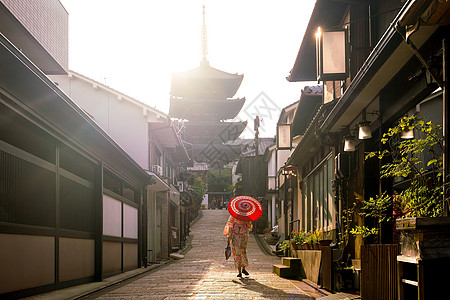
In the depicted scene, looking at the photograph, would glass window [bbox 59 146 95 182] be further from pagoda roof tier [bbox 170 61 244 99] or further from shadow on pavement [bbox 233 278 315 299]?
pagoda roof tier [bbox 170 61 244 99]

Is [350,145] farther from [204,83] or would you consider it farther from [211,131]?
[211,131]

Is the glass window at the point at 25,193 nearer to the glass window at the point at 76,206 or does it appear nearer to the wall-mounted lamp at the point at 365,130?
the glass window at the point at 76,206

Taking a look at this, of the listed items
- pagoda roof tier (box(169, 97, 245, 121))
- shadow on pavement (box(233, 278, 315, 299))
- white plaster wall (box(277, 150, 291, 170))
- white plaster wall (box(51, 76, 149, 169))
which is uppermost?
pagoda roof tier (box(169, 97, 245, 121))

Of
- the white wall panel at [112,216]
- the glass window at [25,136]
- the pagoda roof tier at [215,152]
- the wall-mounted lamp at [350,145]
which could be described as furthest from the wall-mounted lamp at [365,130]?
the pagoda roof tier at [215,152]

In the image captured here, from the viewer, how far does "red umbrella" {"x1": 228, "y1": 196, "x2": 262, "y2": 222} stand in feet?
50.5

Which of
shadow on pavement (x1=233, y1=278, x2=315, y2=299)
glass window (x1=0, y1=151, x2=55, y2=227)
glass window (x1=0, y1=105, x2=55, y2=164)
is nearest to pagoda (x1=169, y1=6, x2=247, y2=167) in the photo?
shadow on pavement (x1=233, y1=278, x2=315, y2=299)

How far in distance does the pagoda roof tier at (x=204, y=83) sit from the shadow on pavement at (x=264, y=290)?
4635 cm

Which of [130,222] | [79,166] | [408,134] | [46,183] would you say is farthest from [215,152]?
[408,134]

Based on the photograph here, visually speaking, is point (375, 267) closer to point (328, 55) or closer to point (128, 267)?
point (328, 55)

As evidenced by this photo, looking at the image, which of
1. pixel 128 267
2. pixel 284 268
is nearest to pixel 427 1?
pixel 284 268

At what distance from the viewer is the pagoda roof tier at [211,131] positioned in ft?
204

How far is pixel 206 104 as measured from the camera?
2402 inches

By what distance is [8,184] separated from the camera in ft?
29.8

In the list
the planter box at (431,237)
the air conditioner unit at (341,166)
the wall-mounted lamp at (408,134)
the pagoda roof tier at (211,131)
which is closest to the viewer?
the planter box at (431,237)
